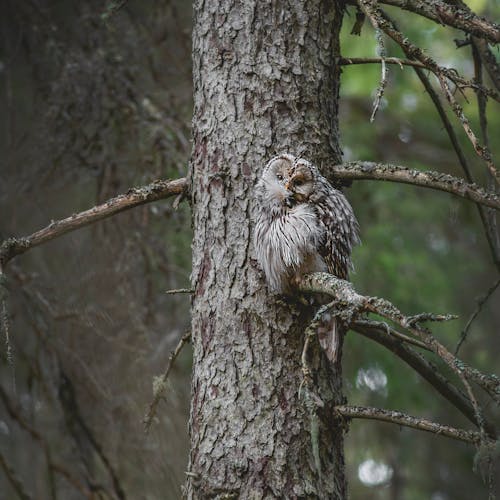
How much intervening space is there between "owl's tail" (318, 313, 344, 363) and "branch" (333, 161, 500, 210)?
616mm

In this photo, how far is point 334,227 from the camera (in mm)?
3230

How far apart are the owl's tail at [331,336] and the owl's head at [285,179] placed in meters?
0.53

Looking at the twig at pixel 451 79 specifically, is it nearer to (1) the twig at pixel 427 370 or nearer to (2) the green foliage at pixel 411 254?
(1) the twig at pixel 427 370

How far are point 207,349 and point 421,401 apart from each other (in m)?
4.45

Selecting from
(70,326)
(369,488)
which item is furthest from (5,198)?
(369,488)

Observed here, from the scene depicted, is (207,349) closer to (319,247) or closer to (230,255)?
(230,255)

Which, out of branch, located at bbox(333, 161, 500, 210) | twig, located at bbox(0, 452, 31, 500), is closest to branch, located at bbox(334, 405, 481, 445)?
branch, located at bbox(333, 161, 500, 210)

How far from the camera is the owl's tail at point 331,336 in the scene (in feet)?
9.83

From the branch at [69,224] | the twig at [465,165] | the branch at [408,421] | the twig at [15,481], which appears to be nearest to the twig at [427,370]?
the branch at [408,421]

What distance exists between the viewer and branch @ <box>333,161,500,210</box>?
2725 mm

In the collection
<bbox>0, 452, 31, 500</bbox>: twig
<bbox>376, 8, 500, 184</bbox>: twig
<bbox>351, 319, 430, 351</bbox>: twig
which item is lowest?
<bbox>0, 452, 31, 500</bbox>: twig

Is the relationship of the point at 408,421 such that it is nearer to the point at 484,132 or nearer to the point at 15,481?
the point at 484,132

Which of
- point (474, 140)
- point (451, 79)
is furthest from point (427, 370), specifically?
point (451, 79)

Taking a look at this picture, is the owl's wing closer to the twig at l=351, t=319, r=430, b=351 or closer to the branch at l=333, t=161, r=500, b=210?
the branch at l=333, t=161, r=500, b=210
